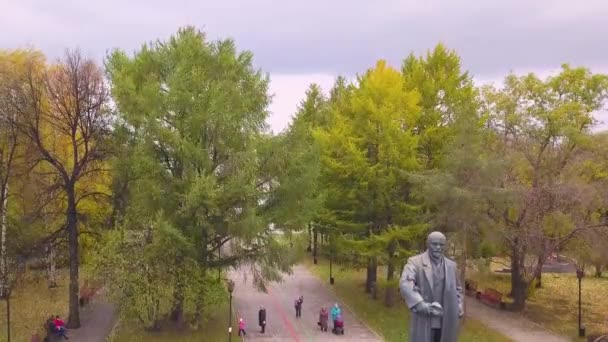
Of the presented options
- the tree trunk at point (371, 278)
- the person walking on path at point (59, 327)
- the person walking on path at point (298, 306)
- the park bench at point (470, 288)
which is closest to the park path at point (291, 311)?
the person walking on path at point (298, 306)

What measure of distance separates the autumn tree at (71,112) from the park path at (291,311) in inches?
299

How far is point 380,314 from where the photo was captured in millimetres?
31516

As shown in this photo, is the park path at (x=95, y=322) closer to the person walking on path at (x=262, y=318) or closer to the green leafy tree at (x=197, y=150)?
the green leafy tree at (x=197, y=150)

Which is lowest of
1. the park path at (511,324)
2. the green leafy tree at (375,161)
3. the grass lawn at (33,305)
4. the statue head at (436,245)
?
the park path at (511,324)

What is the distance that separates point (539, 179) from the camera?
96.4ft

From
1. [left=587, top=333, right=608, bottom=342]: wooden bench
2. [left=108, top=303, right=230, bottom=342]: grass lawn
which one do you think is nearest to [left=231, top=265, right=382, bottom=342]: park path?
[left=108, top=303, right=230, bottom=342]: grass lawn

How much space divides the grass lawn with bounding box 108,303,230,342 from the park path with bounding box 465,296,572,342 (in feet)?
36.2

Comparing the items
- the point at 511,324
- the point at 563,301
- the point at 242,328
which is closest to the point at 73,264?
the point at 242,328

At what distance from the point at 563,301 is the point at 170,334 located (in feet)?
64.4

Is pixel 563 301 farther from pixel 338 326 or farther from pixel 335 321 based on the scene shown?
pixel 335 321

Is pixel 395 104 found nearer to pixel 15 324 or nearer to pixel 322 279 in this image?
pixel 322 279

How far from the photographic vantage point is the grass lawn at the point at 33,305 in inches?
1057

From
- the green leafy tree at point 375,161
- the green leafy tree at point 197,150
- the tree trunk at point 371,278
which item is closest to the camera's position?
the green leafy tree at point 197,150

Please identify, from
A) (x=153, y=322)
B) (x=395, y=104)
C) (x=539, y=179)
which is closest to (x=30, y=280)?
(x=153, y=322)
